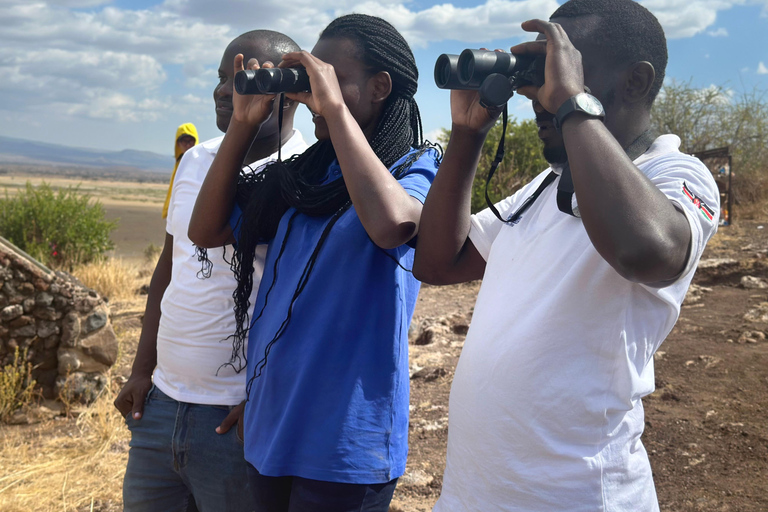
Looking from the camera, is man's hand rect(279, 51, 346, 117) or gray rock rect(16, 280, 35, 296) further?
gray rock rect(16, 280, 35, 296)

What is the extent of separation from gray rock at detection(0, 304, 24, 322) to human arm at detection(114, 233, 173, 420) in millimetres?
2584

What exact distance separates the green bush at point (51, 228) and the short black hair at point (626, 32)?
911 centimetres

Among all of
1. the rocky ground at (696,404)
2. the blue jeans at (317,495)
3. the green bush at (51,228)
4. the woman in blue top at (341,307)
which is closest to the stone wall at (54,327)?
the rocky ground at (696,404)

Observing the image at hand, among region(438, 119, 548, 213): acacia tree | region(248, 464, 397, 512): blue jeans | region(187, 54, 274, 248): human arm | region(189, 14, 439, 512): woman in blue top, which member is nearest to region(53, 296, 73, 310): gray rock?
Result: region(187, 54, 274, 248): human arm

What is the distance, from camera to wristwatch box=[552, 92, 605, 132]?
1.16m

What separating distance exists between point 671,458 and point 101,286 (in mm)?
7184

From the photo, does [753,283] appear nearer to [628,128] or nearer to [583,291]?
[628,128]

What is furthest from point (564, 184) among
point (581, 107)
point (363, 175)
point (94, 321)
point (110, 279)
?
point (110, 279)

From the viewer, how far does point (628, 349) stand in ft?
3.93

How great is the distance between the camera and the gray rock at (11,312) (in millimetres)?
4312

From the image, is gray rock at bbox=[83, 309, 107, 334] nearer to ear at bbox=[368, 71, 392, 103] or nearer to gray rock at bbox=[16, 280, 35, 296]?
gray rock at bbox=[16, 280, 35, 296]

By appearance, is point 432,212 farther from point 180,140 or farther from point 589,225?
point 180,140

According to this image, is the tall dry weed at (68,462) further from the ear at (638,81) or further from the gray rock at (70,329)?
the ear at (638,81)

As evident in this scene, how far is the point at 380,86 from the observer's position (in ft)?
5.78
